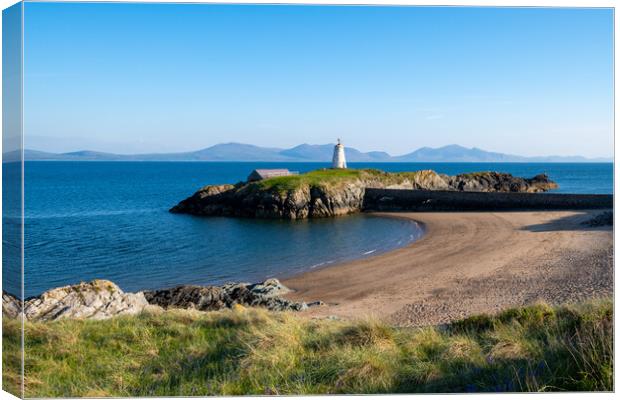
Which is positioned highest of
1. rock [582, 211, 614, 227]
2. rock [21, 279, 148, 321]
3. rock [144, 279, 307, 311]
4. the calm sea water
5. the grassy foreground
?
the grassy foreground

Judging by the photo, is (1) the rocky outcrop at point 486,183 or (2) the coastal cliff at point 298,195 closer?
(2) the coastal cliff at point 298,195

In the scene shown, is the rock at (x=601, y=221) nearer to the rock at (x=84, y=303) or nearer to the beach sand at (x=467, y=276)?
the beach sand at (x=467, y=276)

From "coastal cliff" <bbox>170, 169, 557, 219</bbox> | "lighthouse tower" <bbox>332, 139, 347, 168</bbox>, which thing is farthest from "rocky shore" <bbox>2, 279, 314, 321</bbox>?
"lighthouse tower" <bbox>332, 139, 347, 168</bbox>

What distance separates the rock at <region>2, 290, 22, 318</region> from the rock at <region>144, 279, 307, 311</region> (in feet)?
29.6

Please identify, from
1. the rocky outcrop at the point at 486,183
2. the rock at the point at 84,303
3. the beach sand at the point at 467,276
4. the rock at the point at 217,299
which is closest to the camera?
the rock at the point at 84,303

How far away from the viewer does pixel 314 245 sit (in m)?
28.7

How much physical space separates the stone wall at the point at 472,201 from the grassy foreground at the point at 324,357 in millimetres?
33454

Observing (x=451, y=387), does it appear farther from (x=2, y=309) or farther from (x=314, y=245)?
(x=314, y=245)

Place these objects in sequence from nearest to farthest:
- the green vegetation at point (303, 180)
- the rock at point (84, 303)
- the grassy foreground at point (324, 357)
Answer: the grassy foreground at point (324, 357) → the rock at point (84, 303) → the green vegetation at point (303, 180)

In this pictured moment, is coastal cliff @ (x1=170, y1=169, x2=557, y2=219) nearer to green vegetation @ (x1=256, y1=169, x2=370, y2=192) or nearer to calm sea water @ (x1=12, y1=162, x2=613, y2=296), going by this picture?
green vegetation @ (x1=256, y1=169, x2=370, y2=192)

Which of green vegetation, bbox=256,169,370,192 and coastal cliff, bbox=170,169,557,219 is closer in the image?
coastal cliff, bbox=170,169,557,219

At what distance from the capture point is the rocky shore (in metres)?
10.4

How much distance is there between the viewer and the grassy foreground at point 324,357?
221 inches

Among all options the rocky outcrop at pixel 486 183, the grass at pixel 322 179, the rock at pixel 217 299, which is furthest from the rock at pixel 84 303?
the rocky outcrop at pixel 486 183
